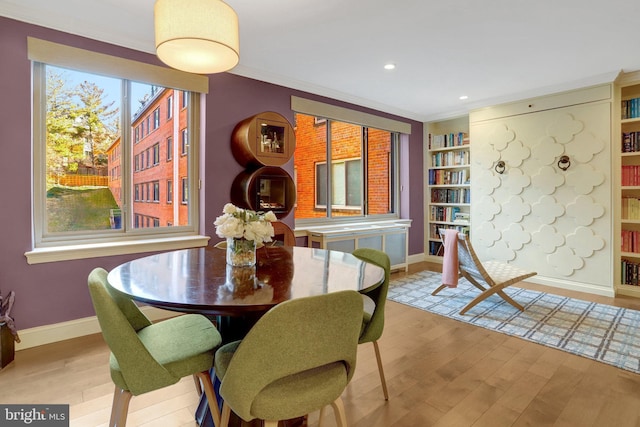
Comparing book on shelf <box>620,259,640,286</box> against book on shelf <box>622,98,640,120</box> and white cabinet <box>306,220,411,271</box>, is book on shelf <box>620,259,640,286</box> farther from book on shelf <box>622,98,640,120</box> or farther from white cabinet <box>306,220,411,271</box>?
white cabinet <box>306,220,411,271</box>

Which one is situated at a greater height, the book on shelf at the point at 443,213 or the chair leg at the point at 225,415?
the book on shelf at the point at 443,213

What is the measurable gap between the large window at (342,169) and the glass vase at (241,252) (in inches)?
104

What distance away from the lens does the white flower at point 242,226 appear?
169 centimetres

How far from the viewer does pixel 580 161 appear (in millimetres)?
4020

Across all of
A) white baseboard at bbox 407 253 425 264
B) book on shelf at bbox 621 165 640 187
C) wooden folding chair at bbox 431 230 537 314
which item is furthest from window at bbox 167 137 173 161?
book on shelf at bbox 621 165 640 187

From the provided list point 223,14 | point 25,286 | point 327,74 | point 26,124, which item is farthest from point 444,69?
point 25,286

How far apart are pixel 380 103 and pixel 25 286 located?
4.46 meters

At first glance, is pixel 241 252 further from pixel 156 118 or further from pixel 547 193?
pixel 547 193

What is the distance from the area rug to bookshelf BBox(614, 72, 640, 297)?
2.49 ft

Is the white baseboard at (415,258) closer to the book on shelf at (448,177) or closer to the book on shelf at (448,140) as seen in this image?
the book on shelf at (448,177)

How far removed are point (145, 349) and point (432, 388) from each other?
1.66 meters

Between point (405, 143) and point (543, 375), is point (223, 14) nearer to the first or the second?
point (543, 375)

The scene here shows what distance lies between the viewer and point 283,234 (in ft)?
12.0

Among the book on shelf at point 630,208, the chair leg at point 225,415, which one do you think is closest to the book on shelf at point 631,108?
the book on shelf at point 630,208
